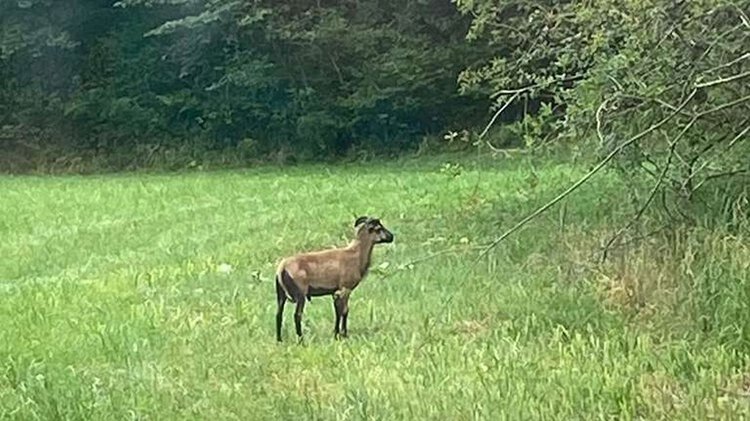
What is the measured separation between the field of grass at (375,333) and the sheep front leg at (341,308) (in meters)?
0.10

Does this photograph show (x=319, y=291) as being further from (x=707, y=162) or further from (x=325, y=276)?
(x=707, y=162)

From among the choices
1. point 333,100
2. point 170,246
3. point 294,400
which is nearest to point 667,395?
point 294,400

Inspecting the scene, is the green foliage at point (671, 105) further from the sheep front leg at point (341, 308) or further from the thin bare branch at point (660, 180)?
the sheep front leg at point (341, 308)

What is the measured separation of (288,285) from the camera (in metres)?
7.60

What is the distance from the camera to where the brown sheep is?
24.9 feet

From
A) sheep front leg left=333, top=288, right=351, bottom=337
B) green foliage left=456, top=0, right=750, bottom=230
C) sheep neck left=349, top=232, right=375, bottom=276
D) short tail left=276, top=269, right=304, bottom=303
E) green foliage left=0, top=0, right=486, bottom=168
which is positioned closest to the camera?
short tail left=276, top=269, right=304, bottom=303

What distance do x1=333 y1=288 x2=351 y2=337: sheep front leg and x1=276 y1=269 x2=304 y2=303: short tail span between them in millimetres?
263

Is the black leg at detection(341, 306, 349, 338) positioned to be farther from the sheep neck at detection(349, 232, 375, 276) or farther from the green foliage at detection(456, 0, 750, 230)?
the green foliage at detection(456, 0, 750, 230)

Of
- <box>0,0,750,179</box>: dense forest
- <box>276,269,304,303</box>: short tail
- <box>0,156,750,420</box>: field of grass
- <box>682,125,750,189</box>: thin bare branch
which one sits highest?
<box>682,125,750,189</box>: thin bare branch

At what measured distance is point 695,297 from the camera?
765cm

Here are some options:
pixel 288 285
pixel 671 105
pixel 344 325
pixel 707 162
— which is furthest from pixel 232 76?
pixel 288 285

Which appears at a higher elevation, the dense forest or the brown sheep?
the brown sheep

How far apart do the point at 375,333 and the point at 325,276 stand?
55 cm

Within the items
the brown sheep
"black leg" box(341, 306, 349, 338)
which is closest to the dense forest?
the brown sheep
